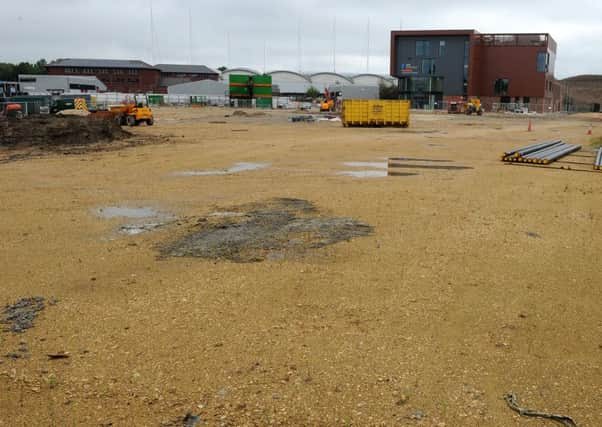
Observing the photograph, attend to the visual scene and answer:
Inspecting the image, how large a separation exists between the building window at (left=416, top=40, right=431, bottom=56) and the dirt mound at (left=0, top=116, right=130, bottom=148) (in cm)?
7367

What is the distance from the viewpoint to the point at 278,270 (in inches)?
294

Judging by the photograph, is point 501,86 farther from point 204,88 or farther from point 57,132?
point 57,132

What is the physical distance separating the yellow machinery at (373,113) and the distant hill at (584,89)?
328 feet

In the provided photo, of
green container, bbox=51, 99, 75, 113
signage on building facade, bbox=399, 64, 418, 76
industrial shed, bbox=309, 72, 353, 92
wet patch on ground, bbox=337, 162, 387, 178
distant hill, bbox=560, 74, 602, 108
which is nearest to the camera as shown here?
wet patch on ground, bbox=337, 162, 387, 178

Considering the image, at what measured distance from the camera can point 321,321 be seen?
19.3ft

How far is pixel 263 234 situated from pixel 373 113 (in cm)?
3525

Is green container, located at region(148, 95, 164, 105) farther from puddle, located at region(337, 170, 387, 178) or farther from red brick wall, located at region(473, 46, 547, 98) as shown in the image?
puddle, located at region(337, 170, 387, 178)

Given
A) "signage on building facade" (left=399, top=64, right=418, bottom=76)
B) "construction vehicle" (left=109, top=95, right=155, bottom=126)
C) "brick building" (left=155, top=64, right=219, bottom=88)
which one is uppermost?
"brick building" (left=155, top=64, right=219, bottom=88)

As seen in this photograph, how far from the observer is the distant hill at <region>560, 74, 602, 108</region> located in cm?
13150

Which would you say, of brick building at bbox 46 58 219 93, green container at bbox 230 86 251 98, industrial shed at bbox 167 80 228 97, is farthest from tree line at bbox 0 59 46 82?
green container at bbox 230 86 251 98

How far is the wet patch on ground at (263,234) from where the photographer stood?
27.1 ft

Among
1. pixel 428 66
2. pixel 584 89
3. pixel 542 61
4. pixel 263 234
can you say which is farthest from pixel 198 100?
pixel 584 89

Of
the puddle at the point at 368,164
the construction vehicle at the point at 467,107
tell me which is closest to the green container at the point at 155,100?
the construction vehicle at the point at 467,107

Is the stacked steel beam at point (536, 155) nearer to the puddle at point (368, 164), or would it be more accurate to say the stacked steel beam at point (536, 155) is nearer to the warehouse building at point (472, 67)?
the puddle at point (368, 164)
